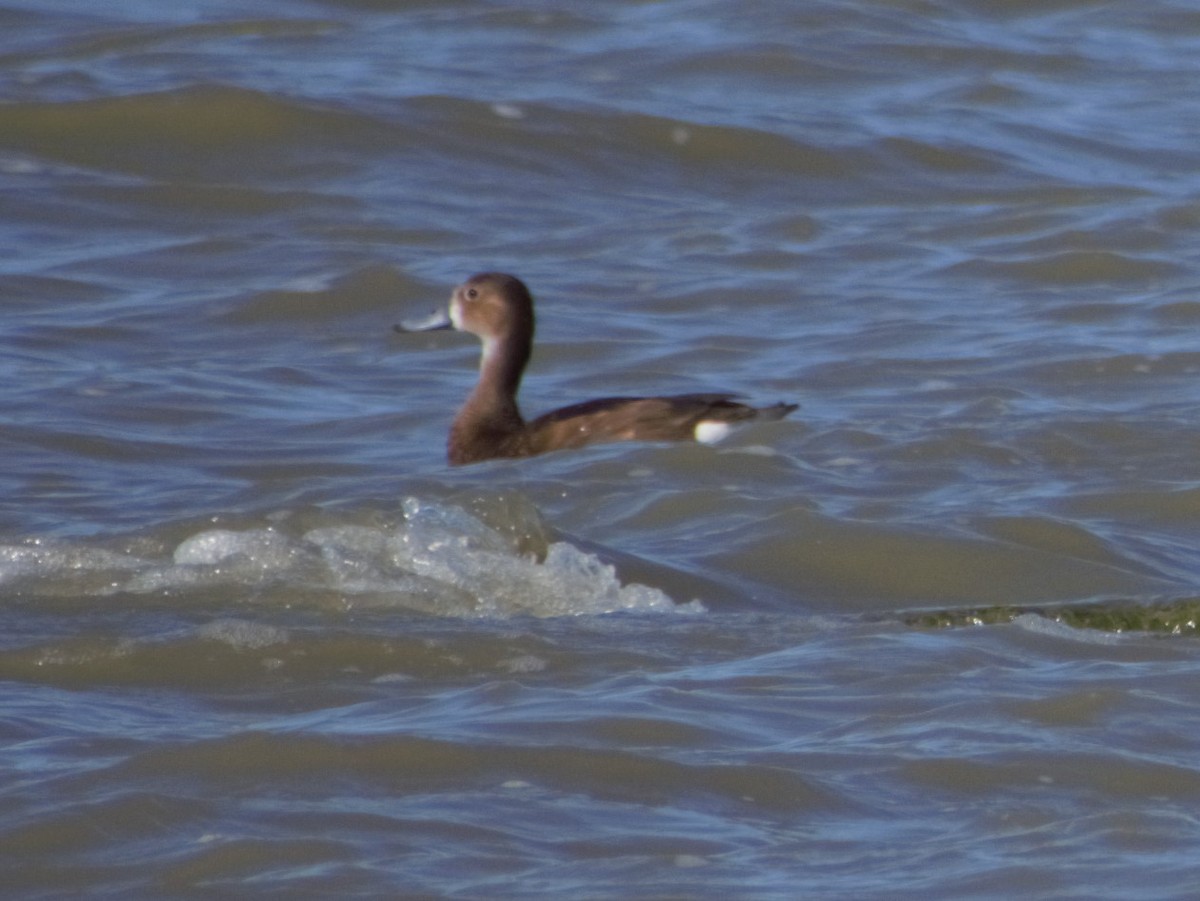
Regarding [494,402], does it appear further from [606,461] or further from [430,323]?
[606,461]

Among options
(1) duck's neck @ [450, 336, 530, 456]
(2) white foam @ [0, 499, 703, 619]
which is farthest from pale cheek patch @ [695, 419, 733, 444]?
(2) white foam @ [0, 499, 703, 619]

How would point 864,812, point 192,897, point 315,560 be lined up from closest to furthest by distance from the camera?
1. point 192,897
2. point 864,812
3. point 315,560

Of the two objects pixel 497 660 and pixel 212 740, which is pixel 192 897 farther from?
pixel 497 660

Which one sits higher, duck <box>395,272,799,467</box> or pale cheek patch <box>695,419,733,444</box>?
duck <box>395,272,799,467</box>

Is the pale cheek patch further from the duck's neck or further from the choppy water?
the duck's neck

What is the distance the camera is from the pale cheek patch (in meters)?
8.21

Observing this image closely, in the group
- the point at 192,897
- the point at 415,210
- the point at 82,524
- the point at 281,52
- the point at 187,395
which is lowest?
the point at 192,897

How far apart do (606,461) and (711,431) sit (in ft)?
1.21

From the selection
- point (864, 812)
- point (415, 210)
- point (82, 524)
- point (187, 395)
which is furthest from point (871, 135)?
point (864, 812)

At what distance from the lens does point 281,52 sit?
14.9 meters

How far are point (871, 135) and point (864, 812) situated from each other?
983cm

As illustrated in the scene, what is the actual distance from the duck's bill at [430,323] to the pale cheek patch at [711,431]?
65.0 inches

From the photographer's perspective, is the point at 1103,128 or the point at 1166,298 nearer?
the point at 1166,298

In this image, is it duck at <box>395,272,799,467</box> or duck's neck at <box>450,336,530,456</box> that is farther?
duck's neck at <box>450,336,530,456</box>
